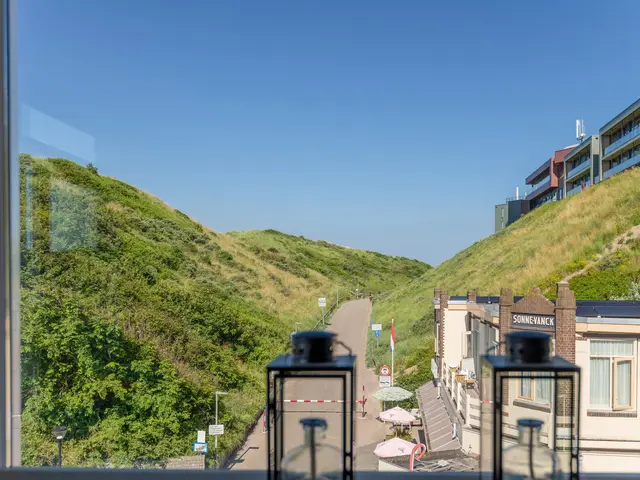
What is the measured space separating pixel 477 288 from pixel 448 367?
26.3 inches

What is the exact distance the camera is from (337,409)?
1.30m

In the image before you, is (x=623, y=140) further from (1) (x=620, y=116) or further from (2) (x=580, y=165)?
(1) (x=620, y=116)

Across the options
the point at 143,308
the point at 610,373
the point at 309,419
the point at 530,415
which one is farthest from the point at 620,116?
the point at 143,308

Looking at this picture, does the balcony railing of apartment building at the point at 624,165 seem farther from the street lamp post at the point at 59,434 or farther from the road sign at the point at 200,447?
the street lamp post at the point at 59,434

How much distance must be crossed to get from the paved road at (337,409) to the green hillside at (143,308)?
19 centimetres

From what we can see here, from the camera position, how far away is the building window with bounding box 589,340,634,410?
212 cm

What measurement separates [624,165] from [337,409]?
2.72m

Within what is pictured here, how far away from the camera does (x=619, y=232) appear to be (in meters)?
2.88

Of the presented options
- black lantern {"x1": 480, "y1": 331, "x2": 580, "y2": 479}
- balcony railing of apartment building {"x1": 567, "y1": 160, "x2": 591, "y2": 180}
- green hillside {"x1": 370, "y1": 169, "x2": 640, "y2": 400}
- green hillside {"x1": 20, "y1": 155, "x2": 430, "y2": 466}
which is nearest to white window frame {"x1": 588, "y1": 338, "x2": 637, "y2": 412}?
green hillside {"x1": 370, "y1": 169, "x2": 640, "y2": 400}

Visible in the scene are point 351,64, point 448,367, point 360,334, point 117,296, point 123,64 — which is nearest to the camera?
point 360,334

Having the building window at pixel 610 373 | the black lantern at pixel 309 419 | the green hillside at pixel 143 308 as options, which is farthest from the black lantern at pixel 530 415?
the building window at pixel 610 373

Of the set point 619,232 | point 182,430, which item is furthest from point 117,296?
point 619,232

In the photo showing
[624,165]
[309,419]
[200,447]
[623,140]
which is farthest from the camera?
[624,165]

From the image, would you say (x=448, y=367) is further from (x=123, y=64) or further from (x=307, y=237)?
(x=123, y=64)
